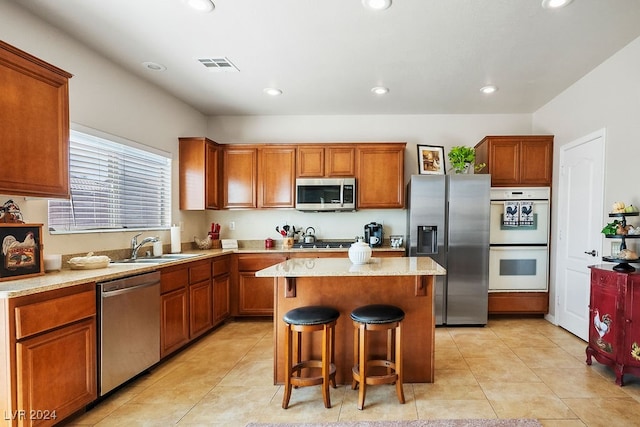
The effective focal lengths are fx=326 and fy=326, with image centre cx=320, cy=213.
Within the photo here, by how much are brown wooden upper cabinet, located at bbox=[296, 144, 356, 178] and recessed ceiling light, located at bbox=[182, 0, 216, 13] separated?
2352mm

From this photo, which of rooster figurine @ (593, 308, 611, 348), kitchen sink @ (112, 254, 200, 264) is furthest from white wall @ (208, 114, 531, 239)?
rooster figurine @ (593, 308, 611, 348)

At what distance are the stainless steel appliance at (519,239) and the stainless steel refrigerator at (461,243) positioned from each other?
10.5 inches

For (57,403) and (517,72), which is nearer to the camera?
(57,403)

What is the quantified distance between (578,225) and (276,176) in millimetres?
3666

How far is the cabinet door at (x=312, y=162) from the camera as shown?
4.52 m

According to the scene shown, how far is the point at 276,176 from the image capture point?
4570 mm

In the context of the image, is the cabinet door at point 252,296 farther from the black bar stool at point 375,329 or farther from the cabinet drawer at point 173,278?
the black bar stool at point 375,329

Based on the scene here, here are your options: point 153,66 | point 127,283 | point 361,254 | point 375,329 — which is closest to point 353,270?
point 361,254

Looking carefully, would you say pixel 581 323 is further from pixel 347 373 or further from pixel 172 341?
pixel 172 341

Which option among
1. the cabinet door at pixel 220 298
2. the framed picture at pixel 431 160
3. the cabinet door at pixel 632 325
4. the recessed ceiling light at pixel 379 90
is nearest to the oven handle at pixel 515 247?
the framed picture at pixel 431 160

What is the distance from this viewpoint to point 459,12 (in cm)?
233

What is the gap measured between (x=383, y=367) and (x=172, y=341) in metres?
1.95

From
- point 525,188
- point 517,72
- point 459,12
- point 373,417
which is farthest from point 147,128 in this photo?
point 525,188

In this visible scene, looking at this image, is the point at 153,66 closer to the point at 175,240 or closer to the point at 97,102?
the point at 97,102
